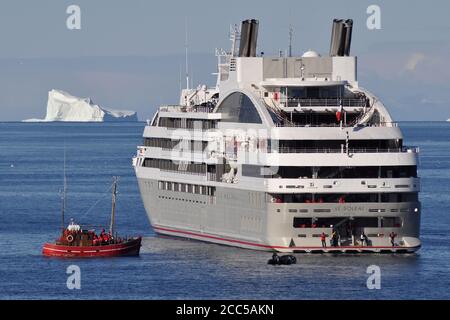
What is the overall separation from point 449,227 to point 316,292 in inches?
1214

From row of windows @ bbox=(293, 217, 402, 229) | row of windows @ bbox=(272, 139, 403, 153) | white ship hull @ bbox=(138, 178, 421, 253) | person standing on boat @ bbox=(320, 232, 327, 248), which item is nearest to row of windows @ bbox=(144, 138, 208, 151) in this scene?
white ship hull @ bbox=(138, 178, 421, 253)

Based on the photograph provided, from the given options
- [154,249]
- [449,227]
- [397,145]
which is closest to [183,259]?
[154,249]

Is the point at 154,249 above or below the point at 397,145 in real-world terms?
below

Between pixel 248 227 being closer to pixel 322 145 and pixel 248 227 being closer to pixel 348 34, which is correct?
pixel 322 145

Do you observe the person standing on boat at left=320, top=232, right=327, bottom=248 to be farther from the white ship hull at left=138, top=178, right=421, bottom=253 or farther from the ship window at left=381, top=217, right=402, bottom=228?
the ship window at left=381, top=217, right=402, bottom=228

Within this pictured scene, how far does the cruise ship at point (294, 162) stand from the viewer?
8894cm

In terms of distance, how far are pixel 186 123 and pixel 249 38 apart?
21.7 feet

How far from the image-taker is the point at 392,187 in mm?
89438

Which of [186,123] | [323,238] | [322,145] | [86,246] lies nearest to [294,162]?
[322,145]

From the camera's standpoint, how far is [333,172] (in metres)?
89.3

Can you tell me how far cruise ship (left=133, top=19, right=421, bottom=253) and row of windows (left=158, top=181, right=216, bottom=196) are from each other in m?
0.11

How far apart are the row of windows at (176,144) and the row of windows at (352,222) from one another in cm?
1175

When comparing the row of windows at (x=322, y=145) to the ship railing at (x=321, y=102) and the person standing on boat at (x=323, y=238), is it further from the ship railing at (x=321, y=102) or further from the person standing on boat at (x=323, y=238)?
the person standing on boat at (x=323, y=238)
